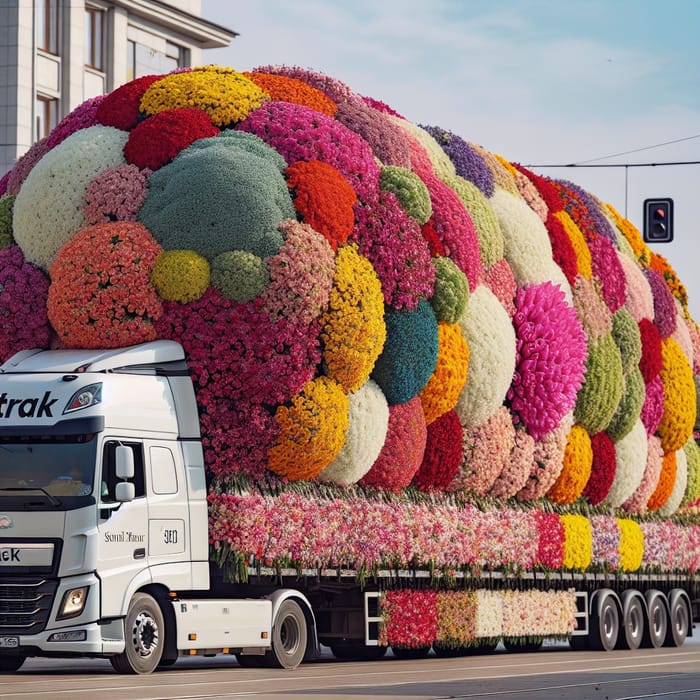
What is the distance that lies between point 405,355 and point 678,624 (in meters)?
11.5

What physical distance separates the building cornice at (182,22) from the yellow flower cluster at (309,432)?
3029 cm

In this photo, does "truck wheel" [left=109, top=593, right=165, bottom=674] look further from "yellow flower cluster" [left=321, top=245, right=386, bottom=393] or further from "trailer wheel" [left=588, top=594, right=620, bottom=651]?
"trailer wheel" [left=588, top=594, right=620, bottom=651]

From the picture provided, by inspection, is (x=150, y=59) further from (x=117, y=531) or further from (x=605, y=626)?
(x=117, y=531)

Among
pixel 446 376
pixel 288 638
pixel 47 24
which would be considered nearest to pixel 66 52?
pixel 47 24

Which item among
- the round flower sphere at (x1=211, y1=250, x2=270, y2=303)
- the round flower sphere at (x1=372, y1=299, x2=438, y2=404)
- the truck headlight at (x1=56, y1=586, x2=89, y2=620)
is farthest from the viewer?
the round flower sphere at (x1=372, y1=299, x2=438, y2=404)

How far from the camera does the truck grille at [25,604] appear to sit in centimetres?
1977

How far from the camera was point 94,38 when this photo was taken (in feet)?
168

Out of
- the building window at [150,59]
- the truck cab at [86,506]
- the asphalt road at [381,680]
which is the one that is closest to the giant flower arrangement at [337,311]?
the truck cab at [86,506]

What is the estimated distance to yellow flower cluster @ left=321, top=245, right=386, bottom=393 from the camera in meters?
23.2

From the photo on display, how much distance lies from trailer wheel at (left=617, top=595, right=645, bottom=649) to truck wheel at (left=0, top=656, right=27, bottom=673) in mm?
13280

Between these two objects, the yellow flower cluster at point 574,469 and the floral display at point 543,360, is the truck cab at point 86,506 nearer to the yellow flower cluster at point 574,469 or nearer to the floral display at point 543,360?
the floral display at point 543,360

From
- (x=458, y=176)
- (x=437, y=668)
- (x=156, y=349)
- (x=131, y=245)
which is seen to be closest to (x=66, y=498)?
(x=156, y=349)

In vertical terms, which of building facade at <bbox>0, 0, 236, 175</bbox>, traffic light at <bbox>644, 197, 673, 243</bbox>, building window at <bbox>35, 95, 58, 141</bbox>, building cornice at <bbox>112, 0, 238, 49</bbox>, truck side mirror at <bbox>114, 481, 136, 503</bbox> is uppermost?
building cornice at <bbox>112, 0, 238, 49</bbox>

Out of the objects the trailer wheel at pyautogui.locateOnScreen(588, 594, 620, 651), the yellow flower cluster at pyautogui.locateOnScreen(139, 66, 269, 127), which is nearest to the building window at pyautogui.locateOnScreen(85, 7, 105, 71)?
the trailer wheel at pyautogui.locateOnScreen(588, 594, 620, 651)
